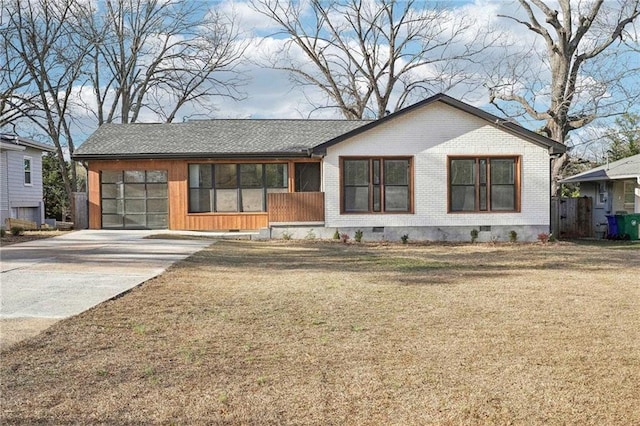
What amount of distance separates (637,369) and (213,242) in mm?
12693

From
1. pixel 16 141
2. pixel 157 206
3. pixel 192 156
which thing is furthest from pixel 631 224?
pixel 16 141

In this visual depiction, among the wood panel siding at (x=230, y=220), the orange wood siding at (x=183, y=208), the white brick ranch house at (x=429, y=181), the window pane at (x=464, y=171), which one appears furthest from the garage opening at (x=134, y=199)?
the window pane at (x=464, y=171)

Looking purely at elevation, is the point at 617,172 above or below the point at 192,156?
below

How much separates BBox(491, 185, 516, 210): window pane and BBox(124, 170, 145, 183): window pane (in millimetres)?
11813

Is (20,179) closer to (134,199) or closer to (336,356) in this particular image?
(134,199)

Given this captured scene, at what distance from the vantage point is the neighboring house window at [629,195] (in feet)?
72.9

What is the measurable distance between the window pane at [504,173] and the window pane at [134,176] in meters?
11.8

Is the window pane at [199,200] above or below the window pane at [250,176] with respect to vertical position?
below

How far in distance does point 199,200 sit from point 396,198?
6.74 m

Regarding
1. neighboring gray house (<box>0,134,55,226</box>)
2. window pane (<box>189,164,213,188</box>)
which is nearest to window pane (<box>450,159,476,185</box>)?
window pane (<box>189,164,213,188</box>)

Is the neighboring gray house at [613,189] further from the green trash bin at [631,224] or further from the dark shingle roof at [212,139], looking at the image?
the dark shingle roof at [212,139]

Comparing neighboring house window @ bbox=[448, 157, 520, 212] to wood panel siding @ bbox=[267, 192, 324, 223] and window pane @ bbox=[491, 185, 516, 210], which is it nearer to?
window pane @ bbox=[491, 185, 516, 210]

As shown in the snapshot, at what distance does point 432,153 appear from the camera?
19.1 metres

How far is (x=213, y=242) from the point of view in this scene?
1661 cm
